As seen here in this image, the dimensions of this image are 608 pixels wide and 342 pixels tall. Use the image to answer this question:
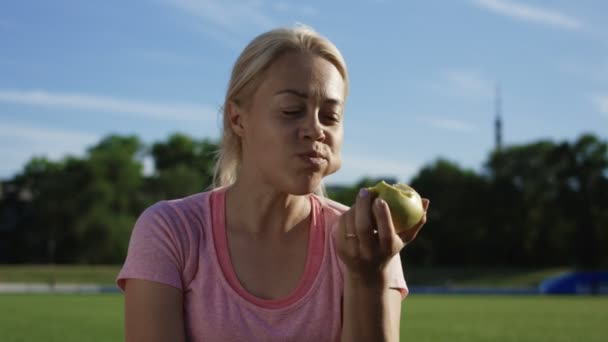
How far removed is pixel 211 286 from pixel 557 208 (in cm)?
8179

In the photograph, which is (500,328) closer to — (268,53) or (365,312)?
(365,312)

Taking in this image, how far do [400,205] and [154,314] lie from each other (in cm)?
107

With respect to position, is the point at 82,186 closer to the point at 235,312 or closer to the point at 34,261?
the point at 34,261

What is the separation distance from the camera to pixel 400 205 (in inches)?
136

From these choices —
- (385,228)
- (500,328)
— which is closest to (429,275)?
(500,328)

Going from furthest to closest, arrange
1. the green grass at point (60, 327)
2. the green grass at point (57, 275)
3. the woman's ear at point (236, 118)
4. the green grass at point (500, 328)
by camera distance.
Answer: the green grass at point (57, 275) < the green grass at point (500, 328) < the green grass at point (60, 327) < the woman's ear at point (236, 118)

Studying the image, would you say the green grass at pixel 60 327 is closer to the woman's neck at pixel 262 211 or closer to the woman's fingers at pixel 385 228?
the woman's neck at pixel 262 211

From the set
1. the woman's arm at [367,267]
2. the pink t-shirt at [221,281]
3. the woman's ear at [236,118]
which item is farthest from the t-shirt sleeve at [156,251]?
the woman's arm at [367,267]

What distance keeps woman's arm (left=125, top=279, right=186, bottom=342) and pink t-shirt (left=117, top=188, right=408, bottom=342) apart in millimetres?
40

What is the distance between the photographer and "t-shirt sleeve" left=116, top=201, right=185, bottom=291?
352cm

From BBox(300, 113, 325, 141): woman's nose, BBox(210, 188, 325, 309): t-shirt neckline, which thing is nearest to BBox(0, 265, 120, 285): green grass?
BBox(210, 188, 325, 309): t-shirt neckline

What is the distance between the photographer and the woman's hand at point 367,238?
322cm

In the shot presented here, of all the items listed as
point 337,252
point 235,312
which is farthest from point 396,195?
point 235,312

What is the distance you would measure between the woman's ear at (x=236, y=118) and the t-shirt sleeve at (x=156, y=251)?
441 mm
